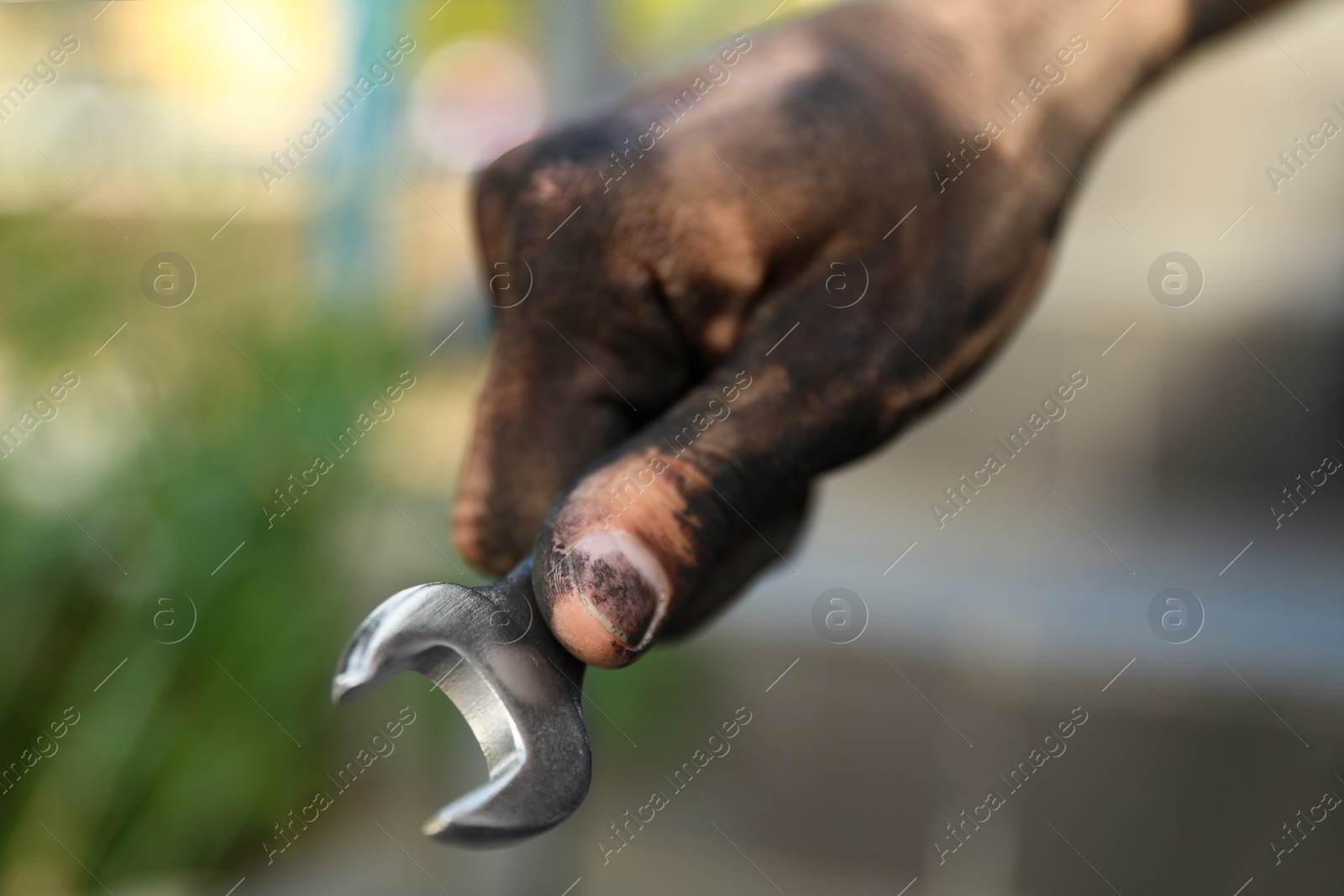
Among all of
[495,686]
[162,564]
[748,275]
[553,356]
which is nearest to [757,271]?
[748,275]

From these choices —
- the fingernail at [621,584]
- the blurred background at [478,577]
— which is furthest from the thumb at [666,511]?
the blurred background at [478,577]

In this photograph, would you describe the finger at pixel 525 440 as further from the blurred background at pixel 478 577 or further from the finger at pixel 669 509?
the blurred background at pixel 478 577

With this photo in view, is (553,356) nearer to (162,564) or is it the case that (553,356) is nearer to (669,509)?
(669,509)

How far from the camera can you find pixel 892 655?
167 centimetres

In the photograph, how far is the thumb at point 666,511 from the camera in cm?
43

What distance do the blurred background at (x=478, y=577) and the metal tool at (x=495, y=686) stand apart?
1.10 meters

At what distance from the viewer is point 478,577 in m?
1.35

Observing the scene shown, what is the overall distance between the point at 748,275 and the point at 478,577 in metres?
0.87

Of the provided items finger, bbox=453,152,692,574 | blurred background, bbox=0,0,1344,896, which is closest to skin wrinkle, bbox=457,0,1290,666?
finger, bbox=453,152,692,574

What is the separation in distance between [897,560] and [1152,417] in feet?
1.80

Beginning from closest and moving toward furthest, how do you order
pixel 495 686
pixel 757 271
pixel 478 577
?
pixel 495 686 → pixel 757 271 → pixel 478 577

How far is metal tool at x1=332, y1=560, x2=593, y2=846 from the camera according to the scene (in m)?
0.40

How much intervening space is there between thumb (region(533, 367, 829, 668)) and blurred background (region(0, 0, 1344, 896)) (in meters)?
0.97

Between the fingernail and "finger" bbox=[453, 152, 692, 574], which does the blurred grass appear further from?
the fingernail
